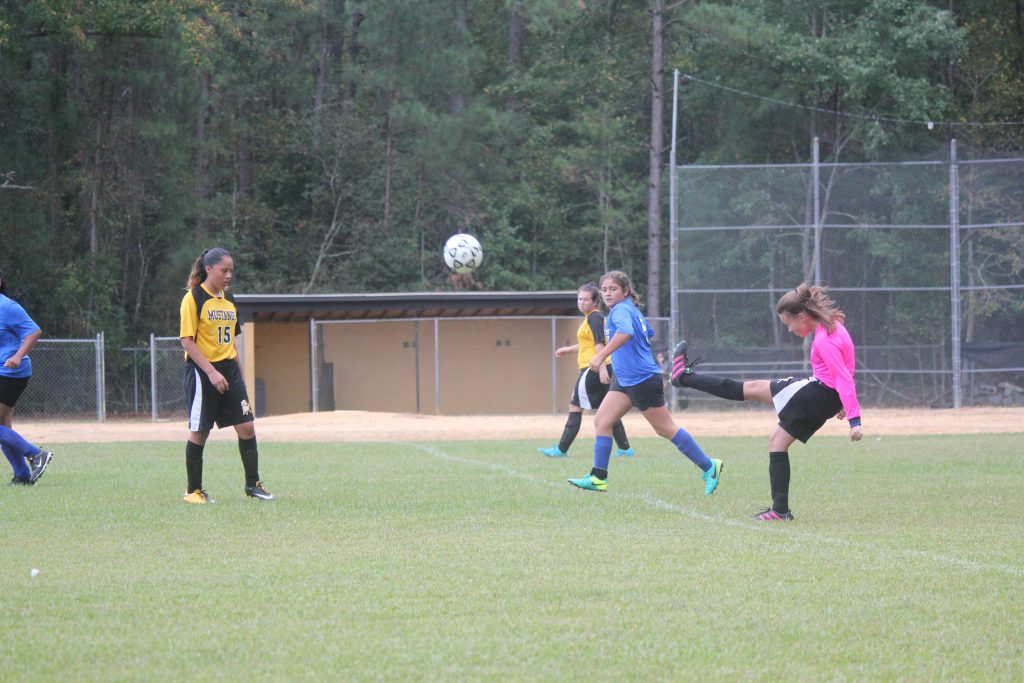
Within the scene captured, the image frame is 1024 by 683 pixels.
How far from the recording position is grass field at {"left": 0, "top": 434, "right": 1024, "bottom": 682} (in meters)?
4.54

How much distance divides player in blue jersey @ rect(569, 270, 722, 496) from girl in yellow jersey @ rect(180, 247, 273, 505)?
2.80 metres

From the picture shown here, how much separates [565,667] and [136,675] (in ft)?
5.04

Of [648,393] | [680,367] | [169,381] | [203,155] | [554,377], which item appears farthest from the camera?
[203,155]

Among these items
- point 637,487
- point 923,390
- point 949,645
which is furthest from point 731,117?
point 949,645

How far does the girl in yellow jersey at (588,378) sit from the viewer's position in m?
13.1

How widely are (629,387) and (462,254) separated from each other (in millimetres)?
13563

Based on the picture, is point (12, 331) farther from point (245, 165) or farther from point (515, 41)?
point (515, 41)

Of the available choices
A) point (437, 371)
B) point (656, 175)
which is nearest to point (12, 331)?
point (437, 371)

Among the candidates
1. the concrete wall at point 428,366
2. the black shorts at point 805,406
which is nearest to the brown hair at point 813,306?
the black shorts at point 805,406

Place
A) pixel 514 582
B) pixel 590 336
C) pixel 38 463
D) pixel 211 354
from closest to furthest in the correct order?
pixel 514 582
pixel 211 354
pixel 38 463
pixel 590 336

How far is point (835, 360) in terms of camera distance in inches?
318

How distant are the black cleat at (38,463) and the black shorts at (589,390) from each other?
5.52m

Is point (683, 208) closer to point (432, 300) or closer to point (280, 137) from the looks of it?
point (432, 300)

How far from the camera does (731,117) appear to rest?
35156 mm
